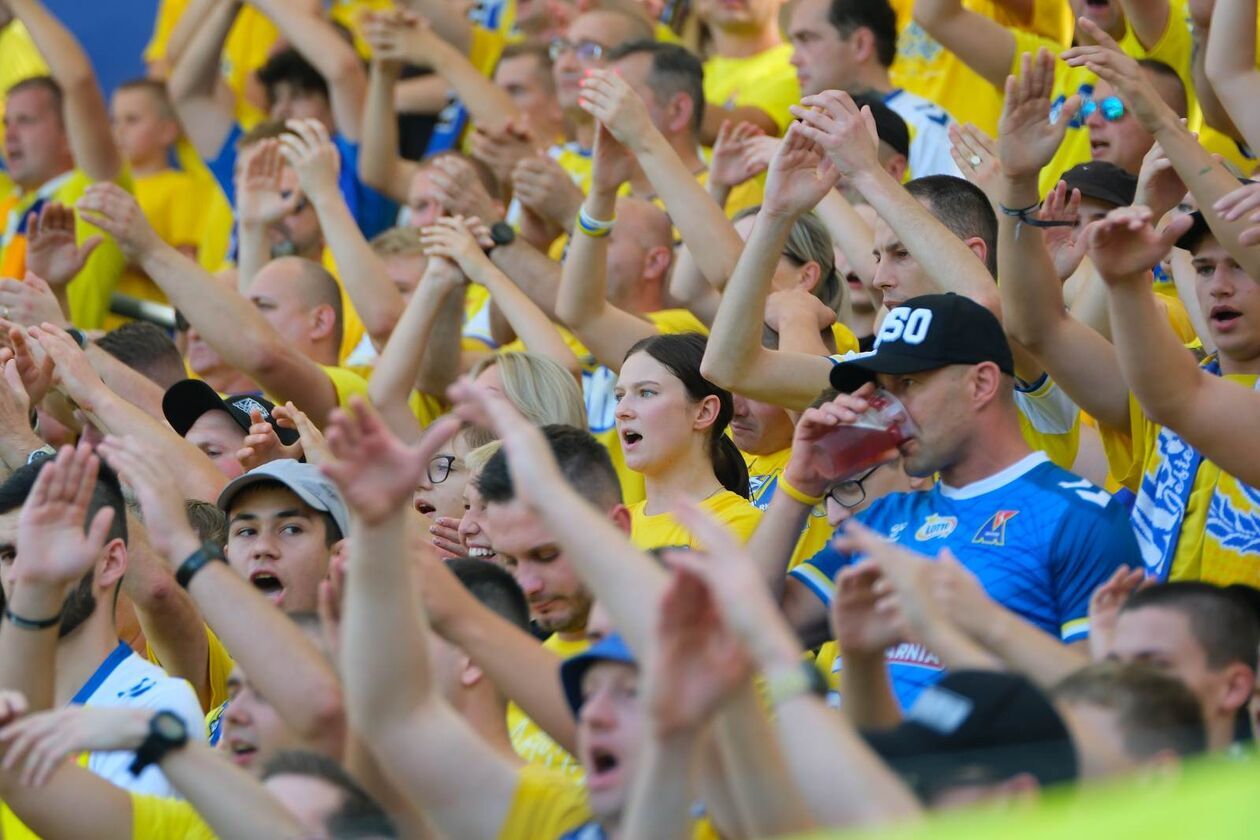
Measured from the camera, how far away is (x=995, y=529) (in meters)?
3.88

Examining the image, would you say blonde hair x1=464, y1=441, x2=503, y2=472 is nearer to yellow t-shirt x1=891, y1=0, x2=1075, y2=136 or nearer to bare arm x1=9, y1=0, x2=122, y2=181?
yellow t-shirt x1=891, y1=0, x2=1075, y2=136

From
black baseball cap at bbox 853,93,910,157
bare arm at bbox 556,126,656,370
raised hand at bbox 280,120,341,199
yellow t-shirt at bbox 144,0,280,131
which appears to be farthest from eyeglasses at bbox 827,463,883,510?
yellow t-shirt at bbox 144,0,280,131

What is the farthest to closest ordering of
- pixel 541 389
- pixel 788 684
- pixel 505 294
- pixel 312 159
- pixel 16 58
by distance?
1. pixel 16 58
2. pixel 312 159
3. pixel 505 294
4. pixel 541 389
5. pixel 788 684

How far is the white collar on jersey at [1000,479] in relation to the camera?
13.0 ft

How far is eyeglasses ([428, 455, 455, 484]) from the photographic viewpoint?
535cm

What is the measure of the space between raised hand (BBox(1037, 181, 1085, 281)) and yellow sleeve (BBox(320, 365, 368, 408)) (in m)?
2.18

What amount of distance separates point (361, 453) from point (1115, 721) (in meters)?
1.16

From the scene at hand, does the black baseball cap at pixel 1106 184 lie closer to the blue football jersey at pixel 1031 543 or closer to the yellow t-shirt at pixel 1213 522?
the yellow t-shirt at pixel 1213 522

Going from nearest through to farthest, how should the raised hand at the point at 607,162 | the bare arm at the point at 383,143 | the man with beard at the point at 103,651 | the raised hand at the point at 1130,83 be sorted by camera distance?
the man with beard at the point at 103,651 → the raised hand at the point at 1130,83 → the raised hand at the point at 607,162 → the bare arm at the point at 383,143

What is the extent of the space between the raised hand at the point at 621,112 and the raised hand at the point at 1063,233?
110cm

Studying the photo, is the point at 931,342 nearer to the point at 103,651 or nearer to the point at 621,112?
the point at 621,112

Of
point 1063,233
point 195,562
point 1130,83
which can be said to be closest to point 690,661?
point 195,562

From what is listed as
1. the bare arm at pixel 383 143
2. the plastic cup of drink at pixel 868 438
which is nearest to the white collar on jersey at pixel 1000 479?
the plastic cup of drink at pixel 868 438

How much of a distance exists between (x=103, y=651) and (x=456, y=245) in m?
1.91
